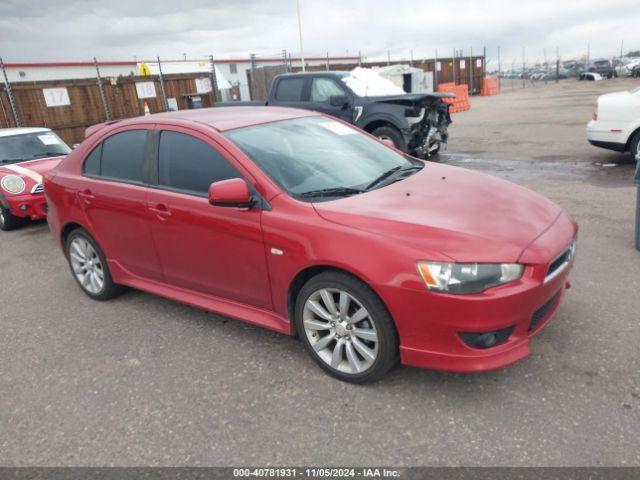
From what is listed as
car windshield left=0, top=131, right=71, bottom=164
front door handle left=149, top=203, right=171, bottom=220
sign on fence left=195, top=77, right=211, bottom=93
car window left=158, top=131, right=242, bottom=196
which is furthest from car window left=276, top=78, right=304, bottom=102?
sign on fence left=195, top=77, right=211, bottom=93

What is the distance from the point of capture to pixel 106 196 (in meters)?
4.13

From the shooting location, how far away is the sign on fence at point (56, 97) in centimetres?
1577

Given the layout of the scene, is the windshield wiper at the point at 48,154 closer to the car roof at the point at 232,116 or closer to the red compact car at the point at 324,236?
the red compact car at the point at 324,236

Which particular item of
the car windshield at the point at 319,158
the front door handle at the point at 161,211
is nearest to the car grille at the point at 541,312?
the car windshield at the point at 319,158

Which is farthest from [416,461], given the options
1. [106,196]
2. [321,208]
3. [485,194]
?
[106,196]

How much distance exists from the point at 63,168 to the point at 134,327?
167 centimetres

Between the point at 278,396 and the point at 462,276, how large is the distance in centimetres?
131

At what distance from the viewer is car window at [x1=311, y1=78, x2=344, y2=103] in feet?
34.0

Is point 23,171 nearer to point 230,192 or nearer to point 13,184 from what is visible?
point 13,184

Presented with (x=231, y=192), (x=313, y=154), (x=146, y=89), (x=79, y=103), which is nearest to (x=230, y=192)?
(x=231, y=192)

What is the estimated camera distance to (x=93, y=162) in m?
4.39

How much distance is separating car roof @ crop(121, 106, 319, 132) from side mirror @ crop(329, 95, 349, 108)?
19.5 feet

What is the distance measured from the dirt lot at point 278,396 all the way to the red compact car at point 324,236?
0.29 metres

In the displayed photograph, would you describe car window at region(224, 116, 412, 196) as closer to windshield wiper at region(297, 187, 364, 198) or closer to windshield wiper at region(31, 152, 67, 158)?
windshield wiper at region(297, 187, 364, 198)
